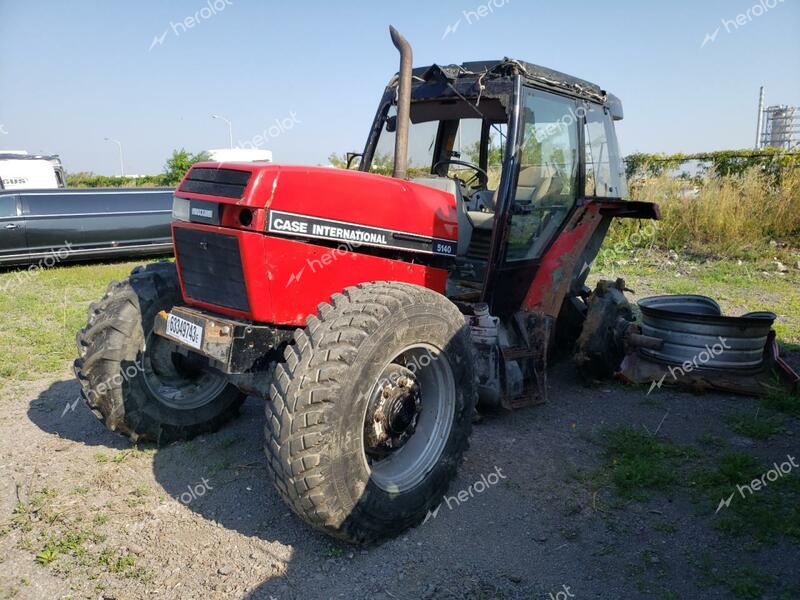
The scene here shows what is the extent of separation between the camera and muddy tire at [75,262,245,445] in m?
3.64

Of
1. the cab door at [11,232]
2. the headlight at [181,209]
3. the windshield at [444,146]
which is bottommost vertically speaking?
the cab door at [11,232]

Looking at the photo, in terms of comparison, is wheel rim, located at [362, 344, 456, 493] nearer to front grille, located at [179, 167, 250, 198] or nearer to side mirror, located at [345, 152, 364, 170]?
front grille, located at [179, 167, 250, 198]

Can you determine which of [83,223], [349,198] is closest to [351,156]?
[349,198]

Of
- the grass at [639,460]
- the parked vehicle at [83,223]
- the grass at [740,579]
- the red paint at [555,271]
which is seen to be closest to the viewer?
the grass at [740,579]

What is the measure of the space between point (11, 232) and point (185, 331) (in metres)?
9.42

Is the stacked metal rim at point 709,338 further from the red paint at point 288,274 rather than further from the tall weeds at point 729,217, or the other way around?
the tall weeds at point 729,217

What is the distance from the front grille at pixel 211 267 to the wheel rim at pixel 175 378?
23.1 inches

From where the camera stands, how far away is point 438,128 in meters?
4.90

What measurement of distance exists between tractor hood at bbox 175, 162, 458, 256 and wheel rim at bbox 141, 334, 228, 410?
101 cm

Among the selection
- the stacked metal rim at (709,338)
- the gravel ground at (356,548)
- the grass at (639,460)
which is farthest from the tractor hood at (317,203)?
the stacked metal rim at (709,338)

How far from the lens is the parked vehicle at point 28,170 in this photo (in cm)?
1678

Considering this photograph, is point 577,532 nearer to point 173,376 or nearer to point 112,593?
point 112,593

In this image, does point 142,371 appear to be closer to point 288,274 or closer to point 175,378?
point 175,378

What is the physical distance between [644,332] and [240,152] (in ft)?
55.6
